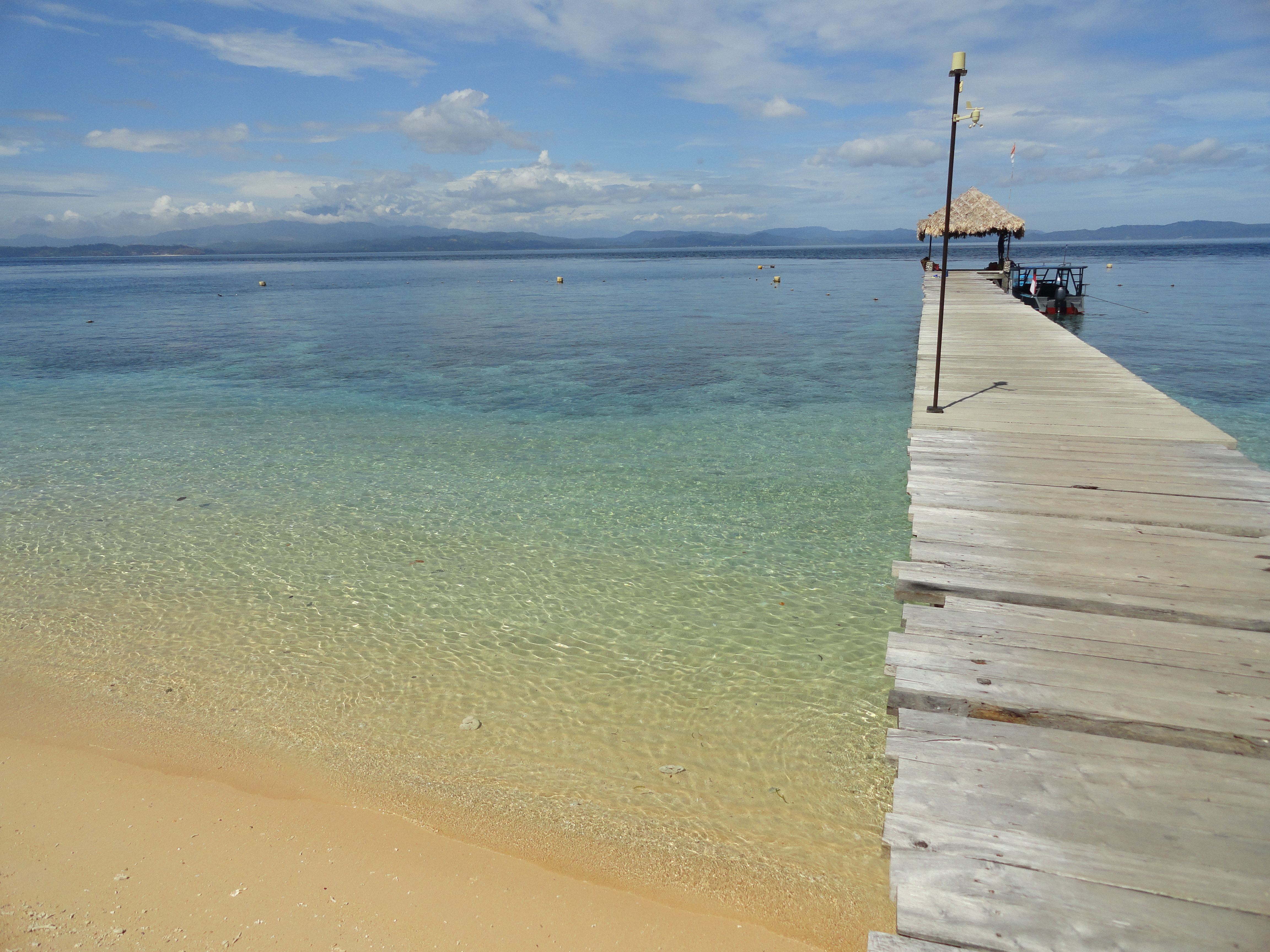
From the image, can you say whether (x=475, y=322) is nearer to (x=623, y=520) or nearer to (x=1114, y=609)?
(x=623, y=520)

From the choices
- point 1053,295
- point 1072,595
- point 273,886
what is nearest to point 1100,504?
point 1072,595

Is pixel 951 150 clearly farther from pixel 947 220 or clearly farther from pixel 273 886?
pixel 273 886

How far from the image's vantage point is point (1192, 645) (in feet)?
11.9

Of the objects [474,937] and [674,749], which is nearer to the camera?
[474,937]

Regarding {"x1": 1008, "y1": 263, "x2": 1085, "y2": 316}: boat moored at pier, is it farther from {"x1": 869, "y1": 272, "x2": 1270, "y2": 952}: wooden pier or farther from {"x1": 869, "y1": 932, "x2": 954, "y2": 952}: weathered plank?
{"x1": 869, "y1": 932, "x2": 954, "y2": 952}: weathered plank

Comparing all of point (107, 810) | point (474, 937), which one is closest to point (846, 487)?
point (474, 937)

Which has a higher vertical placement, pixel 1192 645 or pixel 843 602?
pixel 1192 645

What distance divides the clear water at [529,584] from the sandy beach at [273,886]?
24cm

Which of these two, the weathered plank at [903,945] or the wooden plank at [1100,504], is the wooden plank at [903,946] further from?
the wooden plank at [1100,504]

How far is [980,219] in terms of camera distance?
107 ft

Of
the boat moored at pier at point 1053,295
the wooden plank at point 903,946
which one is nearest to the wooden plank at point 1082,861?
the wooden plank at point 903,946

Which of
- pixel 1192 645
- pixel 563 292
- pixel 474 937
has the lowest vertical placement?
pixel 474 937

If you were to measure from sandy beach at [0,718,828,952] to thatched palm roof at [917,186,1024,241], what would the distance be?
33906 mm

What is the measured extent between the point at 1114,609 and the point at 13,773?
671cm
